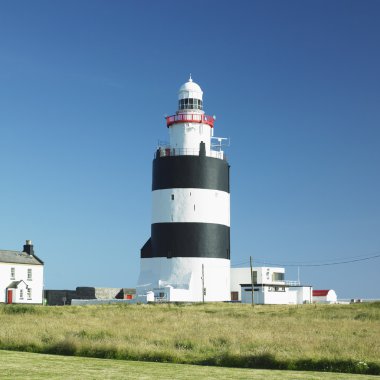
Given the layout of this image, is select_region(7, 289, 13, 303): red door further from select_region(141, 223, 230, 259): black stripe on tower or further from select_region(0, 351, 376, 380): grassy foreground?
select_region(0, 351, 376, 380): grassy foreground

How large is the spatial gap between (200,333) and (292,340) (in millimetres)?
4230

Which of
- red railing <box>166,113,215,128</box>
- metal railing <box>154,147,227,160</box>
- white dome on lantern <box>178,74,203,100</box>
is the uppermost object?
white dome on lantern <box>178,74,203,100</box>

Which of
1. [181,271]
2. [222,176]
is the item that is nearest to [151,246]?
[181,271]

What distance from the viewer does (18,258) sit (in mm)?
60281

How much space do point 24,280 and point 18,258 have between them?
2.07 metres

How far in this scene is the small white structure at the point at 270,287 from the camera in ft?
190

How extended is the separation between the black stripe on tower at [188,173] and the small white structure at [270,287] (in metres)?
10.0

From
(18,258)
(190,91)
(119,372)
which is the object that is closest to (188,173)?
(190,91)

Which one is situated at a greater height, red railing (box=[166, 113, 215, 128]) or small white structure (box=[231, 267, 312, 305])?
red railing (box=[166, 113, 215, 128])

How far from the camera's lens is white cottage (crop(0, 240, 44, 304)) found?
5809 cm

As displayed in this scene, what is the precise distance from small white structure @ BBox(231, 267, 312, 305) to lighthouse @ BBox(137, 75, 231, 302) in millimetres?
3759

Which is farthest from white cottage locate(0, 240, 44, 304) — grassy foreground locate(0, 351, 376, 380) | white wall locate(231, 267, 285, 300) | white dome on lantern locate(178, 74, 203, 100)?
grassy foreground locate(0, 351, 376, 380)

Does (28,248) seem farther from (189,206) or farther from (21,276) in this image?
(189,206)

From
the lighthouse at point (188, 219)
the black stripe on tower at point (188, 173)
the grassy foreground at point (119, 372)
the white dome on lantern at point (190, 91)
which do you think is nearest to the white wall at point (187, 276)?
the lighthouse at point (188, 219)
